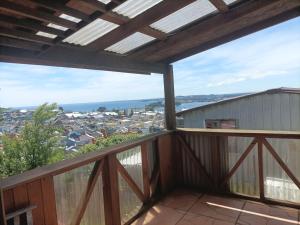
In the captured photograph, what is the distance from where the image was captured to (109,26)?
2291 mm

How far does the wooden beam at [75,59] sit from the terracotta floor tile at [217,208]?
85.3 inches

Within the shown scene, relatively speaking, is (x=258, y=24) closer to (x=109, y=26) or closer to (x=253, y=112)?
(x=109, y=26)

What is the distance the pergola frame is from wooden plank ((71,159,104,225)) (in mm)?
1161

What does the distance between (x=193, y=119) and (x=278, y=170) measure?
4638 millimetres

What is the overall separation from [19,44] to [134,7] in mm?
1000

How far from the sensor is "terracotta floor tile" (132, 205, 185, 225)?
3.10 meters

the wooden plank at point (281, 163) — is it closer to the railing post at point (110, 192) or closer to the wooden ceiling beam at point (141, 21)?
Result: the railing post at point (110, 192)

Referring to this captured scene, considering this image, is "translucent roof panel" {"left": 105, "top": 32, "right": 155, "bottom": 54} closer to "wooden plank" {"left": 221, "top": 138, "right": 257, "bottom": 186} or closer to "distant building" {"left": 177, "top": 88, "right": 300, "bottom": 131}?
"wooden plank" {"left": 221, "top": 138, "right": 257, "bottom": 186}

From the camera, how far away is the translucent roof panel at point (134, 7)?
2.01m

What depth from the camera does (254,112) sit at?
6938mm

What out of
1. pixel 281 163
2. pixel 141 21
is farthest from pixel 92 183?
pixel 281 163

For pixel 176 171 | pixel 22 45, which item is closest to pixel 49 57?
pixel 22 45

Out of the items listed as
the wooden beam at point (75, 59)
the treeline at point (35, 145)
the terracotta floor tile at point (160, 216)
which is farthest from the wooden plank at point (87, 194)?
the treeline at point (35, 145)

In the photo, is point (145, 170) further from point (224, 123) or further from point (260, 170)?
point (224, 123)
